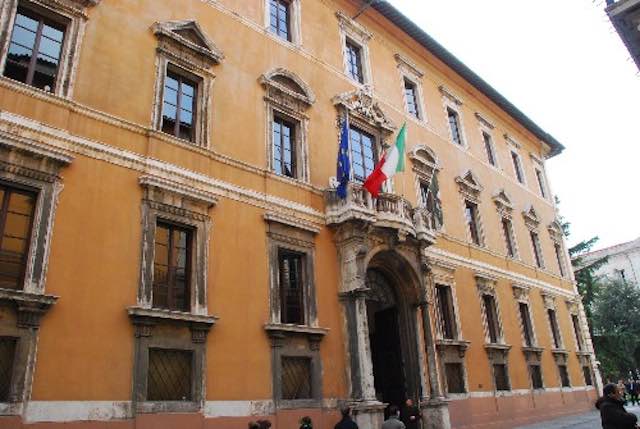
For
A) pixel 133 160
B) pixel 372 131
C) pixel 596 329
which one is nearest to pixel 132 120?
pixel 133 160

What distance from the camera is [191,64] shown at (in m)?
11.9

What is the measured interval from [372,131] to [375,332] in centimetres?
602

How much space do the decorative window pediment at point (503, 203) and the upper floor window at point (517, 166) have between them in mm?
3057

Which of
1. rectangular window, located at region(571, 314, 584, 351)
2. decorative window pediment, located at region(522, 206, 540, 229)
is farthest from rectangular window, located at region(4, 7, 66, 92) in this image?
rectangular window, located at region(571, 314, 584, 351)

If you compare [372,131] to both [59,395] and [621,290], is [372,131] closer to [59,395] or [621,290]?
[59,395]

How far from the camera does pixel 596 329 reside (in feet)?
122

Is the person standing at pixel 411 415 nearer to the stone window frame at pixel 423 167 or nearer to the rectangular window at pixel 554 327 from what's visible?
the stone window frame at pixel 423 167

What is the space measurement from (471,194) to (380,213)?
24.9ft

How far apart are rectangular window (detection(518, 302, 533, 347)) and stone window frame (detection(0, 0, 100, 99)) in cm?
1765

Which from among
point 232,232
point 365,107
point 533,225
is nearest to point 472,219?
point 533,225

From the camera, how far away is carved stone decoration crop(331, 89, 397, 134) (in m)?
15.6

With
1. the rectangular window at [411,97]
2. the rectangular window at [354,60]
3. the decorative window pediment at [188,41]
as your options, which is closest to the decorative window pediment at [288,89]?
the decorative window pediment at [188,41]

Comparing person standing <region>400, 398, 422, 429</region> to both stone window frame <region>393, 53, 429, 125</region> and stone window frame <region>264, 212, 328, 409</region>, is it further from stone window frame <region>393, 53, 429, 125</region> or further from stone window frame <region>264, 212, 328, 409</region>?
stone window frame <region>393, 53, 429, 125</region>

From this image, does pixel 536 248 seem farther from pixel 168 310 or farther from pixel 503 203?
pixel 168 310
